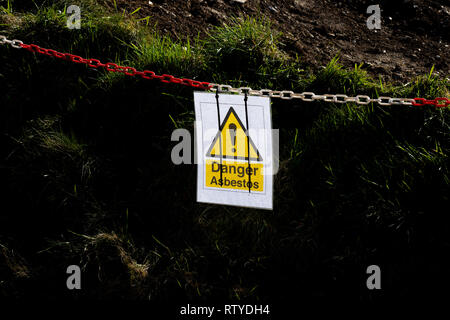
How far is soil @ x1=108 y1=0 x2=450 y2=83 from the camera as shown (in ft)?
10.9

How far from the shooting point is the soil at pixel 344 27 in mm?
3314

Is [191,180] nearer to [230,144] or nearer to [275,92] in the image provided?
[230,144]

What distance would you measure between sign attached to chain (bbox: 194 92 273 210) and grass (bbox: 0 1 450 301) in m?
0.31

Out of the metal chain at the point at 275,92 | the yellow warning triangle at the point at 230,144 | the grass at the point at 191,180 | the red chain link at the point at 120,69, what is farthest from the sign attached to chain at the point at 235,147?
the grass at the point at 191,180

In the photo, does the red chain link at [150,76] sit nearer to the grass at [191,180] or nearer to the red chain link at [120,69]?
the red chain link at [120,69]

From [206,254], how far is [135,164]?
0.66 metres

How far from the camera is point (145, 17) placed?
135 inches

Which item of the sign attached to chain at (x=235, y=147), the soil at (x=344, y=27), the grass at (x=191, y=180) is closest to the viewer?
the sign attached to chain at (x=235, y=147)

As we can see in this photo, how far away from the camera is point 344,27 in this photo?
3.60 m

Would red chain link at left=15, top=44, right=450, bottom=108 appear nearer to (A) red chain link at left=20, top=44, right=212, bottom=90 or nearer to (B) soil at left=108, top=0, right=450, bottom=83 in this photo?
(A) red chain link at left=20, top=44, right=212, bottom=90

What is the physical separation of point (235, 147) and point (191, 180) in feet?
1.53

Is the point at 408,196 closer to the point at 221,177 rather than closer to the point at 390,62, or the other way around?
the point at 221,177

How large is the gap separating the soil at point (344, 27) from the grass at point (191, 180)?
0.19 m

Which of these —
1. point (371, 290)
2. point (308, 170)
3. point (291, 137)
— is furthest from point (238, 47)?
point (371, 290)
